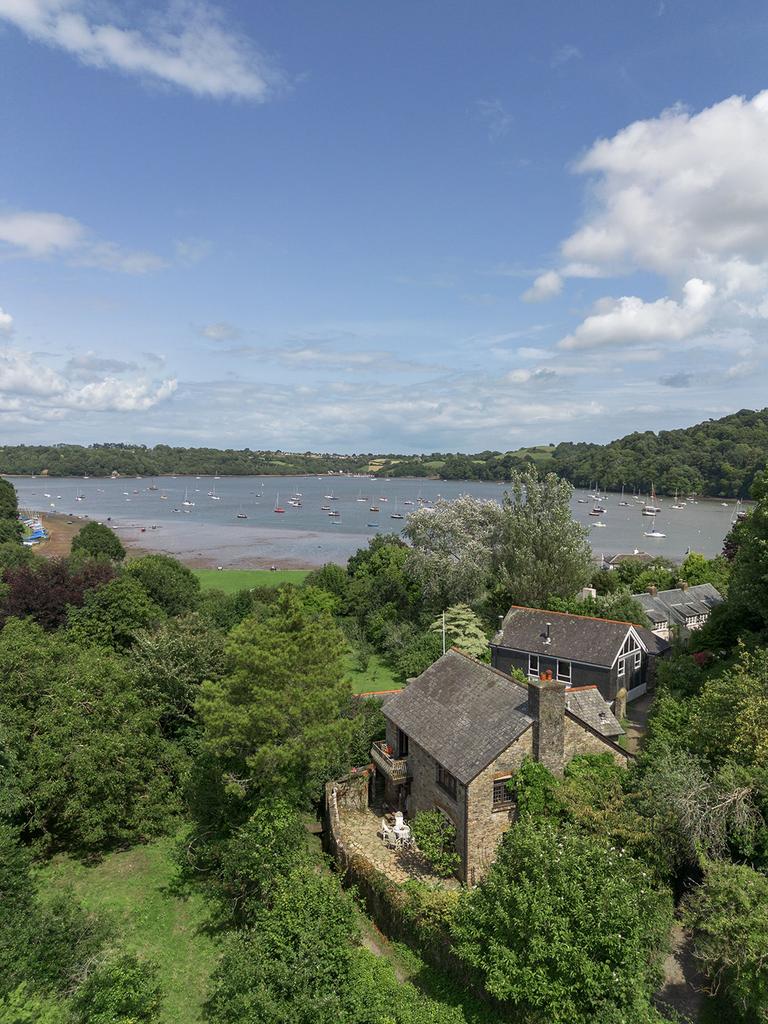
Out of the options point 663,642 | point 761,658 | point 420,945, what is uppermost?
point 761,658

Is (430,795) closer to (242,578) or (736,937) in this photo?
(736,937)

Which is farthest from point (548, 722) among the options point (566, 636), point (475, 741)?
point (566, 636)

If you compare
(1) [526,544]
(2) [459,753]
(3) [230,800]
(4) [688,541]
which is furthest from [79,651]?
(4) [688,541]

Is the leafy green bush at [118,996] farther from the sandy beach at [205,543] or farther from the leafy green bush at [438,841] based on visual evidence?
the sandy beach at [205,543]

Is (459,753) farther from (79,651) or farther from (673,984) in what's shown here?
(79,651)

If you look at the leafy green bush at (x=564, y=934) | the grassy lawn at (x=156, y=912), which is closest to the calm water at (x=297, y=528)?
the grassy lawn at (x=156, y=912)

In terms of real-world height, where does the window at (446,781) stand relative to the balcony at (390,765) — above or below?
above
